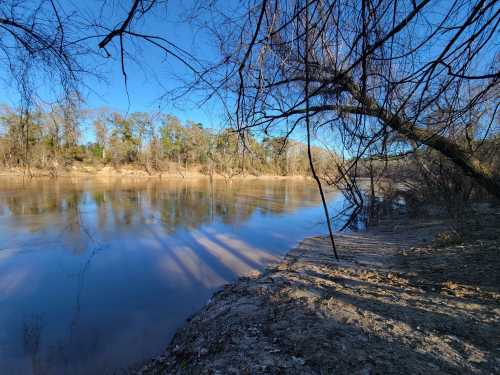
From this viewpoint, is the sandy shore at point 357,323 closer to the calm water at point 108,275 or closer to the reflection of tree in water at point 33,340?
the calm water at point 108,275

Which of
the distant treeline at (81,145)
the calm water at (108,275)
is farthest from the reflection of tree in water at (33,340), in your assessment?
the distant treeline at (81,145)

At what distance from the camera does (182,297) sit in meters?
4.38

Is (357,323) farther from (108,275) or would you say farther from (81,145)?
(108,275)

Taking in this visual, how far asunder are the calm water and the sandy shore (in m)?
0.82

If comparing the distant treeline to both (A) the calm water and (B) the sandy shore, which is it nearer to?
(B) the sandy shore

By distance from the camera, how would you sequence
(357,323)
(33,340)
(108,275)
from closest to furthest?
1. (357,323)
2. (33,340)
3. (108,275)

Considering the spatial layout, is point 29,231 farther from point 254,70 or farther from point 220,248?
point 254,70

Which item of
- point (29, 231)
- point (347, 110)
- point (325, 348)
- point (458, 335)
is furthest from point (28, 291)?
point (458, 335)

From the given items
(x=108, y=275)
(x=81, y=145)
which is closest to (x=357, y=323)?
(x=81, y=145)

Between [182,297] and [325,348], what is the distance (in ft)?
10.0

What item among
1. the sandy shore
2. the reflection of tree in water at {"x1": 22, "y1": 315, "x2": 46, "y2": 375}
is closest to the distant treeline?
the sandy shore

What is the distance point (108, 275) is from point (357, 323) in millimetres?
5074

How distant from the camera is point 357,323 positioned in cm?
239

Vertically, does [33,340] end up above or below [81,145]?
below
